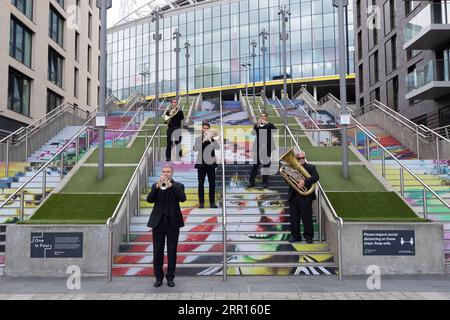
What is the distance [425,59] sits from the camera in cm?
2678

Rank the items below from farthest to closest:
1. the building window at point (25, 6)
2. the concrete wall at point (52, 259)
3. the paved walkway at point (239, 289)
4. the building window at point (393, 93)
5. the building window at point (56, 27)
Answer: the building window at point (393, 93), the building window at point (56, 27), the building window at point (25, 6), the concrete wall at point (52, 259), the paved walkway at point (239, 289)

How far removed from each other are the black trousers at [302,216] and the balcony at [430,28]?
1792cm

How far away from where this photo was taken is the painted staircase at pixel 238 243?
808cm

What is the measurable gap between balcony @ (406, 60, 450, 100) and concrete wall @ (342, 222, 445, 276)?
1644 cm

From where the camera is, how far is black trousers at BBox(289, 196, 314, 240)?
8.91 m

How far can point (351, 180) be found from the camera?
1125 cm

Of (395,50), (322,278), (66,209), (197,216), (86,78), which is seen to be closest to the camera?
(322,278)

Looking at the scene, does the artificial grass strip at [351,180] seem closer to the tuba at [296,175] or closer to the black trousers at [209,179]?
the tuba at [296,175]

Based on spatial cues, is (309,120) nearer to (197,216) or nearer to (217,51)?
(197,216)

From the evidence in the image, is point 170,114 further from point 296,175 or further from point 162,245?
point 162,245

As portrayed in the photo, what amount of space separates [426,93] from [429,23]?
3511mm

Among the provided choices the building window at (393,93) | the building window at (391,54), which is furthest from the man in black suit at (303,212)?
the building window at (391,54)

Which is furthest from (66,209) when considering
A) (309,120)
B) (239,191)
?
(309,120)

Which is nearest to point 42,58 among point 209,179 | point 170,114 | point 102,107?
point 170,114
